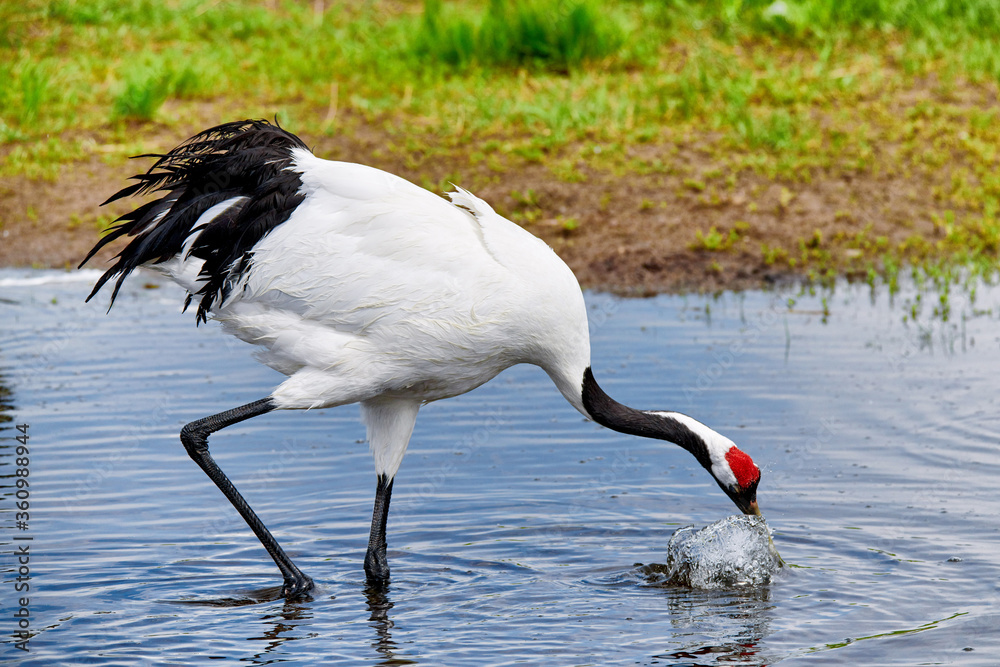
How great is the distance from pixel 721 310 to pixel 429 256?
159 inches

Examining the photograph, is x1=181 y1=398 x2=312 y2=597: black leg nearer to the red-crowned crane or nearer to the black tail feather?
the red-crowned crane

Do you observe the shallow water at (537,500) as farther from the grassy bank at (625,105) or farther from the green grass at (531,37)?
the green grass at (531,37)

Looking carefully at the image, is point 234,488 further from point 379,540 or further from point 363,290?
point 363,290

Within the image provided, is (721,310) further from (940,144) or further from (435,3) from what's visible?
(435,3)

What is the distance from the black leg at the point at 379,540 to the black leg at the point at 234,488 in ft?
0.86

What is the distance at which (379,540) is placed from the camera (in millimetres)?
5520

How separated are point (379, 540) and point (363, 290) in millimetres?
1071

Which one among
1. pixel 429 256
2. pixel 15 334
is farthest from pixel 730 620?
pixel 15 334

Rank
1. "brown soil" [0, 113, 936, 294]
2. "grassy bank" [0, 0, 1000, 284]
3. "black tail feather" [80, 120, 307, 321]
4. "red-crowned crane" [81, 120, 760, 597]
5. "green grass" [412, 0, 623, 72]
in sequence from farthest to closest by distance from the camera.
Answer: "green grass" [412, 0, 623, 72] → "grassy bank" [0, 0, 1000, 284] → "brown soil" [0, 113, 936, 294] → "black tail feather" [80, 120, 307, 321] → "red-crowned crane" [81, 120, 760, 597]

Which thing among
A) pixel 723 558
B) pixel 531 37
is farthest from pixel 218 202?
pixel 531 37

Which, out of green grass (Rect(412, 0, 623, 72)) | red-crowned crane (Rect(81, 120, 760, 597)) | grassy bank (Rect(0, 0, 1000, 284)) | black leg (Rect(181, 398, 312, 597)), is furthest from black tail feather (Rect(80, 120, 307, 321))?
green grass (Rect(412, 0, 623, 72))

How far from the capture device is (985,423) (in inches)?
268

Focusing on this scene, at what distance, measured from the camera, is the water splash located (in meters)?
5.20

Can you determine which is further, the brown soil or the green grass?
the green grass
